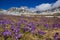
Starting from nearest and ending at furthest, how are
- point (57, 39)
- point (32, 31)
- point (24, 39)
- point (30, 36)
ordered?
point (57, 39) → point (24, 39) → point (30, 36) → point (32, 31)

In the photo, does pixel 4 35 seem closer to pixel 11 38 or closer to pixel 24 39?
pixel 11 38

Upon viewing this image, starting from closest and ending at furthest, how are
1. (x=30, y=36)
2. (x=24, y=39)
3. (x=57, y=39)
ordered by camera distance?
(x=57, y=39)
(x=24, y=39)
(x=30, y=36)

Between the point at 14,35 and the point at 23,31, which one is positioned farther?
the point at 23,31

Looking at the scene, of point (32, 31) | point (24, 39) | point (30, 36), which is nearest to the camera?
point (24, 39)

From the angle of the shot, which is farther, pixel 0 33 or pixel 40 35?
pixel 40 35

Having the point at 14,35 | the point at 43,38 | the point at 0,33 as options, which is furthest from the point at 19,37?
the point at 43,38

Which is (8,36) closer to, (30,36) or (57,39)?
(30,36)

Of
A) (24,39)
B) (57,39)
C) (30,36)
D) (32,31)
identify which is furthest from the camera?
(32,31)

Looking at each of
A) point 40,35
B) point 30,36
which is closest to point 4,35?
point 30,36
